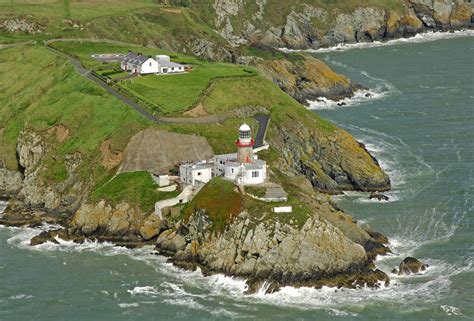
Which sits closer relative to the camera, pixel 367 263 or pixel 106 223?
pixel 367 263

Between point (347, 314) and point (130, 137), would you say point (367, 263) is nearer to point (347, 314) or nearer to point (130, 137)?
point (347, 314)

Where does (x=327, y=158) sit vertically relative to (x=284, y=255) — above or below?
above

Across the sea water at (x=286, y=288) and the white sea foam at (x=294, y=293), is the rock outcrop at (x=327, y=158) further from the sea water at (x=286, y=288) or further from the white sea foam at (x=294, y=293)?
the white sea foam at (x=294, y=293)

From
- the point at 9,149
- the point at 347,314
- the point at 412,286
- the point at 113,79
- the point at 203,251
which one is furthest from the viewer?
the point at 113,79

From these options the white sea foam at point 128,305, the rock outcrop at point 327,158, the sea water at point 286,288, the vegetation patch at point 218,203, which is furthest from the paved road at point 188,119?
the white sea foam at point 128,305

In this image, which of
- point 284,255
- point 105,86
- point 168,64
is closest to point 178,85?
point 105,86

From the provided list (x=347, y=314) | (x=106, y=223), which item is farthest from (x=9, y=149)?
(x=347, y=314)

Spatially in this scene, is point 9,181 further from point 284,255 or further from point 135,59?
point 284,255
